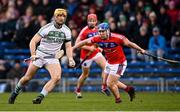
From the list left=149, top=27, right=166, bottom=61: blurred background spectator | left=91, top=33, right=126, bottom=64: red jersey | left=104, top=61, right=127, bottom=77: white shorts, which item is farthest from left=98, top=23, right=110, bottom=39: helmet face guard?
left=149, top=27, right=166, bottom=61: blurred background spectator

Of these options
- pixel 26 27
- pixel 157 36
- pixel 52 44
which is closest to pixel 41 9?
pixel 26 27

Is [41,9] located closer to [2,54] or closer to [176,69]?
[2,54]

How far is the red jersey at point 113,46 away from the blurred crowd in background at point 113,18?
702cm

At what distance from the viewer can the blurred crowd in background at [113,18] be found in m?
28.0

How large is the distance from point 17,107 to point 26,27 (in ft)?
39.0

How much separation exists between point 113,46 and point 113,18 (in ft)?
29.0

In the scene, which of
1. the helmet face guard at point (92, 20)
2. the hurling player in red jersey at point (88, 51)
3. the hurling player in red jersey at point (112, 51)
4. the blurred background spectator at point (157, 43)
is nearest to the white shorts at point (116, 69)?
the hurling player in red jersey at point (112, 51)

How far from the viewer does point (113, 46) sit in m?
20.2

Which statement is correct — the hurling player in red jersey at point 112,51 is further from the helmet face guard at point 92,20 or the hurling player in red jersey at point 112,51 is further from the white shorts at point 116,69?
the helmet face guard at point 92,20

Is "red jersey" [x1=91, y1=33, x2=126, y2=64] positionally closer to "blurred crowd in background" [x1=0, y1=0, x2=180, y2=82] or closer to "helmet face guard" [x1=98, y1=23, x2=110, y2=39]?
"helmet face guard" [x1=98, y1=23, x2=110, y2=39]

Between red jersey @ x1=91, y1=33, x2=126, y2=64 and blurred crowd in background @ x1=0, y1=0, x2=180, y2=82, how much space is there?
7.02 metres

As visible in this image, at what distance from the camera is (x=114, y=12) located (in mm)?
29438

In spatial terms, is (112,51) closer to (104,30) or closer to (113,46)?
(113,46)

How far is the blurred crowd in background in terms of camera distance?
28.0m
